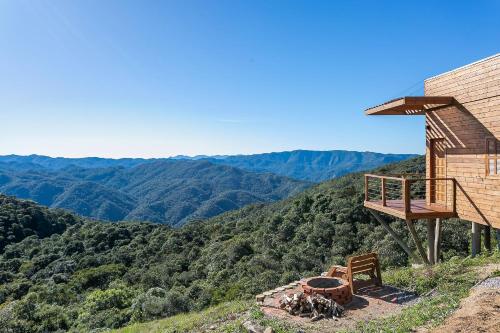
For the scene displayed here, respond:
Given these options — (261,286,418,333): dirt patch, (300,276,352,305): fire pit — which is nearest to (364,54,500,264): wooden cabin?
(261,286,418,333): dirt patch

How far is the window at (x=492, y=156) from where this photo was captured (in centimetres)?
988

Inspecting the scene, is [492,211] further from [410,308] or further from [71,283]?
[71,283]

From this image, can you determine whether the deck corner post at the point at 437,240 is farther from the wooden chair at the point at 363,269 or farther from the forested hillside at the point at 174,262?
the forested hillside at the point at 174,262

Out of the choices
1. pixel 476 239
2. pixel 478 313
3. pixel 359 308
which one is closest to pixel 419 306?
pixel 359 308

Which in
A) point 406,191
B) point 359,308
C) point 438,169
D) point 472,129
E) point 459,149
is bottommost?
point 359,308

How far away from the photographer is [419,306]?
855cm

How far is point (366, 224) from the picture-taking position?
2691 centimetres

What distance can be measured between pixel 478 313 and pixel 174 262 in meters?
29.3

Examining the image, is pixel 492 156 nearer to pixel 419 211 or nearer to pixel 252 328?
pixel 419 211

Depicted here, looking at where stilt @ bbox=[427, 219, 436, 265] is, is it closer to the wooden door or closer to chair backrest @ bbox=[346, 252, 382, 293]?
the wooden door

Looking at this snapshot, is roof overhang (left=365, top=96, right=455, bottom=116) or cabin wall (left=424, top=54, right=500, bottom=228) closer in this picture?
cabin wall (left=424, top=54, right=500, bottom=228)

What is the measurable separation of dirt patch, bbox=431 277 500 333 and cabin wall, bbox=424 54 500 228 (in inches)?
95.1

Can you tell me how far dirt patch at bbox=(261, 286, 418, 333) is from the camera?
8.62m

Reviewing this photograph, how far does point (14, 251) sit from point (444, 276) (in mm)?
46995
